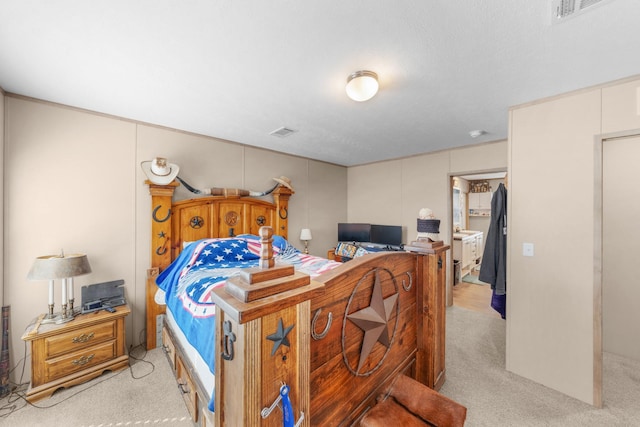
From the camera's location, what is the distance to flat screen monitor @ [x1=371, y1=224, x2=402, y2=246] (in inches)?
168

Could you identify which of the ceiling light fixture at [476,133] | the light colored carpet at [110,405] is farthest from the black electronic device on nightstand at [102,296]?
the ceiling light fixture at [476,133]

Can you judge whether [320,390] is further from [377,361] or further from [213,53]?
[213,53]

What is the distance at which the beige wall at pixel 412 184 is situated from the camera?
352cm

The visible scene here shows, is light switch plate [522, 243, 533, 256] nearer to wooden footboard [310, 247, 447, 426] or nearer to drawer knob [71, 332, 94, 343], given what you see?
wooden footboard [310, 247, 447, 426]

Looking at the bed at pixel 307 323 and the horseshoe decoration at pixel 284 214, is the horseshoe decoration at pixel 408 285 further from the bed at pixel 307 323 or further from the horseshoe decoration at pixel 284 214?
the horseshoe decoration at pixel 284 214

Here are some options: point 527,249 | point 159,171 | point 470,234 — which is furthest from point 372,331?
point 470,234

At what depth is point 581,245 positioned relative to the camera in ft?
6.37

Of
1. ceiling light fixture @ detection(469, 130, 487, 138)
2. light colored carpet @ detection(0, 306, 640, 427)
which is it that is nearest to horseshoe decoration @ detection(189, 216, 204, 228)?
light colored carpet @ detection(0, 306, 640, 427)

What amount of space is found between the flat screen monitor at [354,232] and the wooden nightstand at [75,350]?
342cm

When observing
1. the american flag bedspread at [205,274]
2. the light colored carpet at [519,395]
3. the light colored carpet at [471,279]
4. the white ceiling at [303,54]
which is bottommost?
the light colored carpet at [519,395]

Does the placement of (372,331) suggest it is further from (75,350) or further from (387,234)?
(387,234)

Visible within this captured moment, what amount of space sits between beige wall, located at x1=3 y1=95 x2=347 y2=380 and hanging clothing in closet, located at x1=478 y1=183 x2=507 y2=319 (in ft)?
11.0

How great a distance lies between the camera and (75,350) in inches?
80.7

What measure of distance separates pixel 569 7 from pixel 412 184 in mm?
3091
